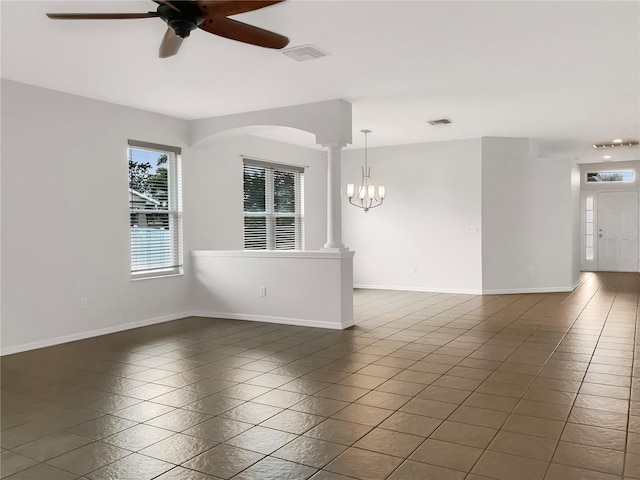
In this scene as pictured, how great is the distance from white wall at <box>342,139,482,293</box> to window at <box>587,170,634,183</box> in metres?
5.93

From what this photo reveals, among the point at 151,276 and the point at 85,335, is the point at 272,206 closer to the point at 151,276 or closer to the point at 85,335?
the point at 151,276

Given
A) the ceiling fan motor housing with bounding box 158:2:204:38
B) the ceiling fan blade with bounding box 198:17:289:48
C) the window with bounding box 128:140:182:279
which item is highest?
the ceiling fan blade with bounding box 198:17:289:48

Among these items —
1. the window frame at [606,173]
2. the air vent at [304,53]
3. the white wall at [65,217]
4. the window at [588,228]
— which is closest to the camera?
the air vent at [304,53]

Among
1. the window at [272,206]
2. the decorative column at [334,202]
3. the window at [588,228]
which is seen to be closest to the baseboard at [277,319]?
the decorative column at [334,202]

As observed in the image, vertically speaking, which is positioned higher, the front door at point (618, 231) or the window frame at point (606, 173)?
the window frame at point (606, 173)

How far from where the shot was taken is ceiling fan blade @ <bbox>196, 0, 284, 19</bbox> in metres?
2.55

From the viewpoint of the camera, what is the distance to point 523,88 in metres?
5.36

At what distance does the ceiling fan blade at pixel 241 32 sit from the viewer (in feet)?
9.40

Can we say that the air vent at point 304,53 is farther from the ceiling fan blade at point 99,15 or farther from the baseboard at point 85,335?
the baseboard at point 85,335

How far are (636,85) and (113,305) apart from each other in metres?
6.07

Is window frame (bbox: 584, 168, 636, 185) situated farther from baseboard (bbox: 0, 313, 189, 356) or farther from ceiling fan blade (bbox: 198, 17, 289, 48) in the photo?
ceiling fan blade (bbox: 198, 17, 289, 48)

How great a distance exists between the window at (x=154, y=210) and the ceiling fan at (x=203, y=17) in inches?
128

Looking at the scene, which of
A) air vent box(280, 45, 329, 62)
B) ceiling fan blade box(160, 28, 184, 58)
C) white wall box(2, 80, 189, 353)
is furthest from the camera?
white wall box(2, 80, 189, 353)

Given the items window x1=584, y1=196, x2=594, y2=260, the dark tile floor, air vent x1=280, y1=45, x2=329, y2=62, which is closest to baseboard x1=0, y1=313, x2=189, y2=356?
the dark tile floor
